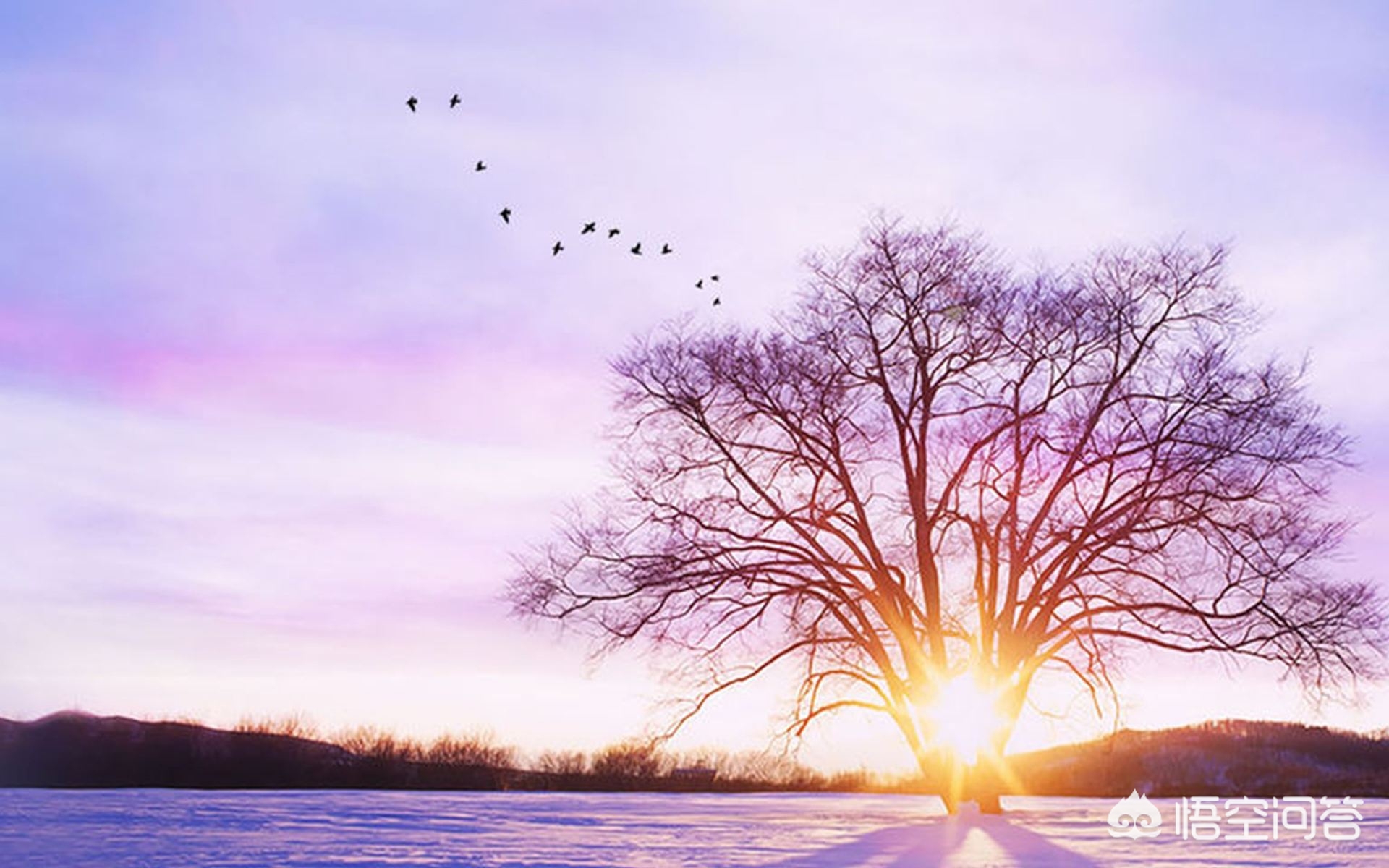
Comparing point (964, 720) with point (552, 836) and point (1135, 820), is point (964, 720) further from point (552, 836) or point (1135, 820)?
point (552, 836)

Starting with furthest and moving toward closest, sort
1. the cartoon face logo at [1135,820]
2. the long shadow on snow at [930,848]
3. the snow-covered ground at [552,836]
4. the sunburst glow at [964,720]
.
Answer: the sunburst glow at [964,720]
the cartoon face logo at [1135,820]
the long shadow on snow at [930,848]
the snow-covered ground at [552,836]

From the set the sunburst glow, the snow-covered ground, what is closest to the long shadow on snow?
the snow-covered ground

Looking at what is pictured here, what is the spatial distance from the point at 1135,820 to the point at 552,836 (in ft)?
33.8

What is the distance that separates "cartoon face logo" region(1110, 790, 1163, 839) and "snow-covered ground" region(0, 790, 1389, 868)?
0.28 meters

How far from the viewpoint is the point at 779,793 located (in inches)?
1159

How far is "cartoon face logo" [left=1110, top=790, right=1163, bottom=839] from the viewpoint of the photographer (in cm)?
1842

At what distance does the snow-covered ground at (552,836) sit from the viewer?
12.9 meters

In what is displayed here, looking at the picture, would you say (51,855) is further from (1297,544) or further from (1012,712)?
(1297,544)

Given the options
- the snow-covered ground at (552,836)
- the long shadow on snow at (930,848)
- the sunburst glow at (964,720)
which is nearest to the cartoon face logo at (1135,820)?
the snow-covered ground at (552,836)

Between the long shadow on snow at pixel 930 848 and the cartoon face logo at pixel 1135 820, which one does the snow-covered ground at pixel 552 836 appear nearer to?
the long shadow on snow at pixel 930 848

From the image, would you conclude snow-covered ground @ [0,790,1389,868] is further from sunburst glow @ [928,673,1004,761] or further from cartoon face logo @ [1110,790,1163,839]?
sunburst glow @ [928,673,1004,761]

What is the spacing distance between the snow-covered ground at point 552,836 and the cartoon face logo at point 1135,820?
11.0 inches

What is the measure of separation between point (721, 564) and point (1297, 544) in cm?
906

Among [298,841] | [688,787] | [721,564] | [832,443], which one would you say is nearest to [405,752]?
[688,787]
